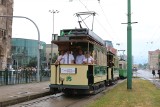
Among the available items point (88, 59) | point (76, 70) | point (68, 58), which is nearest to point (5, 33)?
point (68, 58)

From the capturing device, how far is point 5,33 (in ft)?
213

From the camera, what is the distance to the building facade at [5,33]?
207 ft

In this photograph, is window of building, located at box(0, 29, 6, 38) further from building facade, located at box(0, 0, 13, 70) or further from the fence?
the fence

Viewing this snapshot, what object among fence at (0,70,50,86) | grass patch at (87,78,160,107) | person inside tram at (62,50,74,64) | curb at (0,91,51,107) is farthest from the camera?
fence at (0,70,50,86)

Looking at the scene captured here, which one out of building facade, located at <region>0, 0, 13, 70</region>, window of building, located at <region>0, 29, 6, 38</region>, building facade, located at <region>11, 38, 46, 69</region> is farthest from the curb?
Answer: building facade, located at <region>11, 38, 46, 69</region>

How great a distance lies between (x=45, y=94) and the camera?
2128cm

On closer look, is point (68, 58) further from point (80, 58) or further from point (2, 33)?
point (2, 33)

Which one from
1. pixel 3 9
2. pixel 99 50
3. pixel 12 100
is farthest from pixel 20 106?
pixel 3 9

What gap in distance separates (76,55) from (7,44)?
152 ft

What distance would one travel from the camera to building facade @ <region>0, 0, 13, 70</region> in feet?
207

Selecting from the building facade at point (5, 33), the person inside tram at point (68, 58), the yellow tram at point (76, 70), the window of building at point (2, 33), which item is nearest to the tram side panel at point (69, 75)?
the yellow tram at point (76, 70)

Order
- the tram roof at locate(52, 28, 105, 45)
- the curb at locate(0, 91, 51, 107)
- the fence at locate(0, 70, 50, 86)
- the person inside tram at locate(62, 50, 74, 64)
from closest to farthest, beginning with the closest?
the curb at locate(0, 91, 51, 107)
the tram roof at locate(52, 28, 105, 45)
the person inside tram at locate(62, 50, 74, 64)
the fence at locate(0, 70, 50, 86)

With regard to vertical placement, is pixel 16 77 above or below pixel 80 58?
below

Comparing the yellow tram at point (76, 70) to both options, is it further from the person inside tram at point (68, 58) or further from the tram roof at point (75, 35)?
the person inside tram at point (68, 58)
